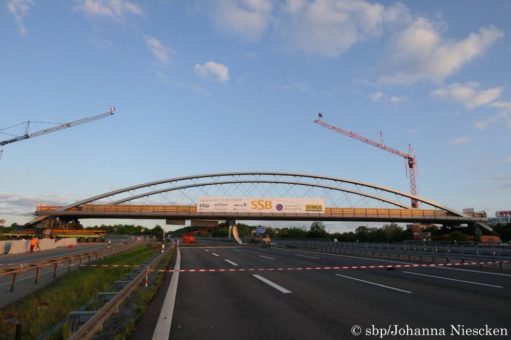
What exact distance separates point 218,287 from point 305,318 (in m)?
5.74

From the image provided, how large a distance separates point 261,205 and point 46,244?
4264cm

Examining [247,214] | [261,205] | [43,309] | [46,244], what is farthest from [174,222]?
[43,309]

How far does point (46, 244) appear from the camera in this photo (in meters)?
48.1

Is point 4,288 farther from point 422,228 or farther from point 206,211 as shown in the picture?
point 422,228

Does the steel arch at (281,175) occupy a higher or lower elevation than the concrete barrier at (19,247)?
higher

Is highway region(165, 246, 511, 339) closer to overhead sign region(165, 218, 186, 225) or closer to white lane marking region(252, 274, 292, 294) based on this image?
white lane marking region(252, 274, 292, 294)

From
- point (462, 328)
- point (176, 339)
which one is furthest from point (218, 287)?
point (462, 328)

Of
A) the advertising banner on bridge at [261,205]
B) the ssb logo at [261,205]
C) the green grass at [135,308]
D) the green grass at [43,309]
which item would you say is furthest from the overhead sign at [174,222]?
the green grass at [135,308]

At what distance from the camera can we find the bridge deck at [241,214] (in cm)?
8238

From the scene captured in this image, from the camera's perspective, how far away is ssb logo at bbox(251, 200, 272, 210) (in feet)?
260

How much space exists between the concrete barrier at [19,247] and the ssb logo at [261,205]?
147ft

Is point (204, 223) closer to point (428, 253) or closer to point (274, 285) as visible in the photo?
point (428, 253)

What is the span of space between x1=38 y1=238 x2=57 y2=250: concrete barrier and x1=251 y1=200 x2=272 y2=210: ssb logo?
3896cm

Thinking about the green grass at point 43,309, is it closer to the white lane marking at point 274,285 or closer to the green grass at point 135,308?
the green grass at point 135,308
